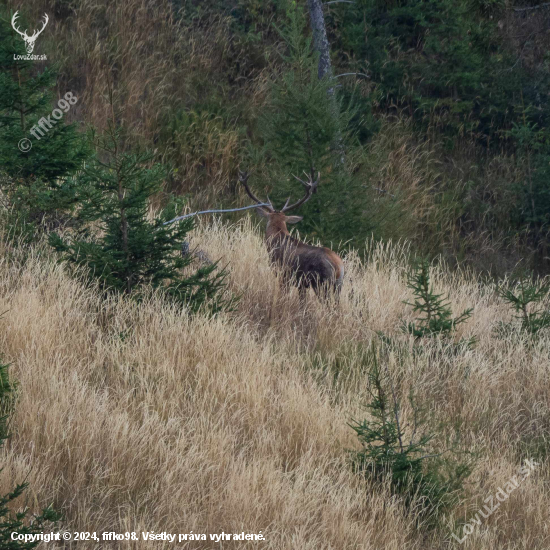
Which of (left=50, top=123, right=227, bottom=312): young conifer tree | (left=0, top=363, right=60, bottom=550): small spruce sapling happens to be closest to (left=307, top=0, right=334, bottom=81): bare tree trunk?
(left=50, top=123, right=227, bottom=312): young conifer tree

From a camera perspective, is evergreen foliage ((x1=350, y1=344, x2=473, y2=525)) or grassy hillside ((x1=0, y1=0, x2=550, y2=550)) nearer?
grassy hillside ((x1=0, y1=0, x2=550, y2=550))

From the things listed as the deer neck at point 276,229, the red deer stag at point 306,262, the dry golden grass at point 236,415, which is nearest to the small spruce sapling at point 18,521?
the dry golden grass at point 236,415

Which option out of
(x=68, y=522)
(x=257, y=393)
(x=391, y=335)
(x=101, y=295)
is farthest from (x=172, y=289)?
(x=68, y=522)

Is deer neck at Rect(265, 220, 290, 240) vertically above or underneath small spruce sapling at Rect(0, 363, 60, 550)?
above

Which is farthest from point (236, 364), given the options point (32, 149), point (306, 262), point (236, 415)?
point (32, 149)

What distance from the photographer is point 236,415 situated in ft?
14.9

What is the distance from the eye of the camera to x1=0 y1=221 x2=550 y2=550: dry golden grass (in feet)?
12.2

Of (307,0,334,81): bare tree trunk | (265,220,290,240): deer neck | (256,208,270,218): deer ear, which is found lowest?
(265,220,290,240): deer neck

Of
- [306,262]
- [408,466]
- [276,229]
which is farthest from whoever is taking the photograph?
[276,229]

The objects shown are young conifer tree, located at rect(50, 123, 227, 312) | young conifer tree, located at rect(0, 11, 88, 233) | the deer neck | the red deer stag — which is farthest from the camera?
the deer neck

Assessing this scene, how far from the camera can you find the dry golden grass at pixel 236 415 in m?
3.72

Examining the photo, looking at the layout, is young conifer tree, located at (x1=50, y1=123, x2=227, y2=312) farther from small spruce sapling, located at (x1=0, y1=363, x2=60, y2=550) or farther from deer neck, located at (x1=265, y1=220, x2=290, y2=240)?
small spruce sapling, located at (x1=0, y1=363, x2=60, y2=550)

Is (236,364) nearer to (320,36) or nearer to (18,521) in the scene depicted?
(18,521)

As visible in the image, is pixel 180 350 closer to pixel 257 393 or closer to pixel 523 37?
pixel 257 393
